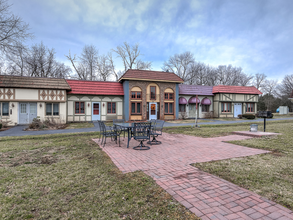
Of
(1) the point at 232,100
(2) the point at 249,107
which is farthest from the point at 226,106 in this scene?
(2) the point at 249,107

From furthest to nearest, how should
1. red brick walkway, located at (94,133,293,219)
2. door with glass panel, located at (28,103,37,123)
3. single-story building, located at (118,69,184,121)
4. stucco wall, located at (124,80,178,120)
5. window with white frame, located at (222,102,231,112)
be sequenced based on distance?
window with white frame, located at (222,102,231,112)
stucco wall, located at (124,80,178,120)
single-story building, located at (118,69,184,121)
door with glass panel, located at (28,103,37,123)
red brick walkway, located at (94,133,293,219)

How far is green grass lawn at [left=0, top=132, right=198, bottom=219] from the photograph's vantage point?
2.53m

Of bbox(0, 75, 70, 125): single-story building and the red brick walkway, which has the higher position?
bbox(0, 75, 70, 125): single-story building

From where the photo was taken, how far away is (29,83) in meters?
16.8

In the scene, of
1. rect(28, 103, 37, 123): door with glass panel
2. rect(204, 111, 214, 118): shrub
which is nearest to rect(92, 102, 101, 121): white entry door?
rect(28, 103, 37, 123): door with glass panel

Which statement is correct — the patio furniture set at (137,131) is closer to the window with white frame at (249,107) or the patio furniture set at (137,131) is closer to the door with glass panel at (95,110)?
the door with glass panel at (95,110)

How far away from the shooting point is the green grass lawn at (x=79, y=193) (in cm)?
253

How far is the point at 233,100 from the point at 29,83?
27855 mm

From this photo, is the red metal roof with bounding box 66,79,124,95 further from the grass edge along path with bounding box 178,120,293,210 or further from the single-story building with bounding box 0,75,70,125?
the grass edge along path with bounding box 178,120,293,210

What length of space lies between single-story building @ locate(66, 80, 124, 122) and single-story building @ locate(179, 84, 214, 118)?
924 cm

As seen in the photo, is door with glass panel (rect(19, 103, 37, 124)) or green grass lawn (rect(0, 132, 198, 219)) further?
door with glass panel (rect(19, 103, 37, 124))

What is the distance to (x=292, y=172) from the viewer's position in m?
4.09

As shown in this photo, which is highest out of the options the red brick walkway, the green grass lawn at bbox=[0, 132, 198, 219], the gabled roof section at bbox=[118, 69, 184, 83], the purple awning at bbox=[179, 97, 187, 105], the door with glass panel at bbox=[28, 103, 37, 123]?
the gabled roof section at bbox=[118, 69, 184, 83]

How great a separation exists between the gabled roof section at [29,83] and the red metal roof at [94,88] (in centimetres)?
152
